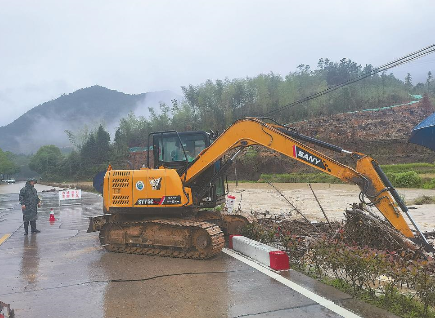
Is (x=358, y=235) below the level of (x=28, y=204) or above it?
below

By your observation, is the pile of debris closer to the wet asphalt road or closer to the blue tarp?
the wet asphalt road

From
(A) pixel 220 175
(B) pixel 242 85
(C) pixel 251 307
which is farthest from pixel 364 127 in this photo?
(C) pixel 251 307

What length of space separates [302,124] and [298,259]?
61773 mm

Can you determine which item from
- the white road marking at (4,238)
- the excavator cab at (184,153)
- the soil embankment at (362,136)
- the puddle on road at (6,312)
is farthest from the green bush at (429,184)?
the puddle on road at (6,312)

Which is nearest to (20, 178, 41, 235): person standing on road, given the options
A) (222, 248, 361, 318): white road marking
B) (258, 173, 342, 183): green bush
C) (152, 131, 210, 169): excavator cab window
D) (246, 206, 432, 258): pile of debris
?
(152, 131, 210, 169): excavator cab window

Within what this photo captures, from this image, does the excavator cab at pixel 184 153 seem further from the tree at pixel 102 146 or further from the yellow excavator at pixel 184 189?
the tree at pixel 102 146

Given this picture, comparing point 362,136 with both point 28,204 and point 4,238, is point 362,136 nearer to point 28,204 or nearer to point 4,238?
point 28,204

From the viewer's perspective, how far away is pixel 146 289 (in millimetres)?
5953

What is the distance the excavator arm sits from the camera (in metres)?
6.30

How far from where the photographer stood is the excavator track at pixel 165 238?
7.78 meters

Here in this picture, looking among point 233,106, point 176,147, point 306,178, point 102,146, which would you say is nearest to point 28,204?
point 176,147

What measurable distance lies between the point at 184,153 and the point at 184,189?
896 millimetres

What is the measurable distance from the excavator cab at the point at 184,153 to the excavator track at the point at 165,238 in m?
1.08

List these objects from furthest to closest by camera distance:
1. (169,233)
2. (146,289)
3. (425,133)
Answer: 1. (169,233)
2. (425,133)
3. (146,289)
